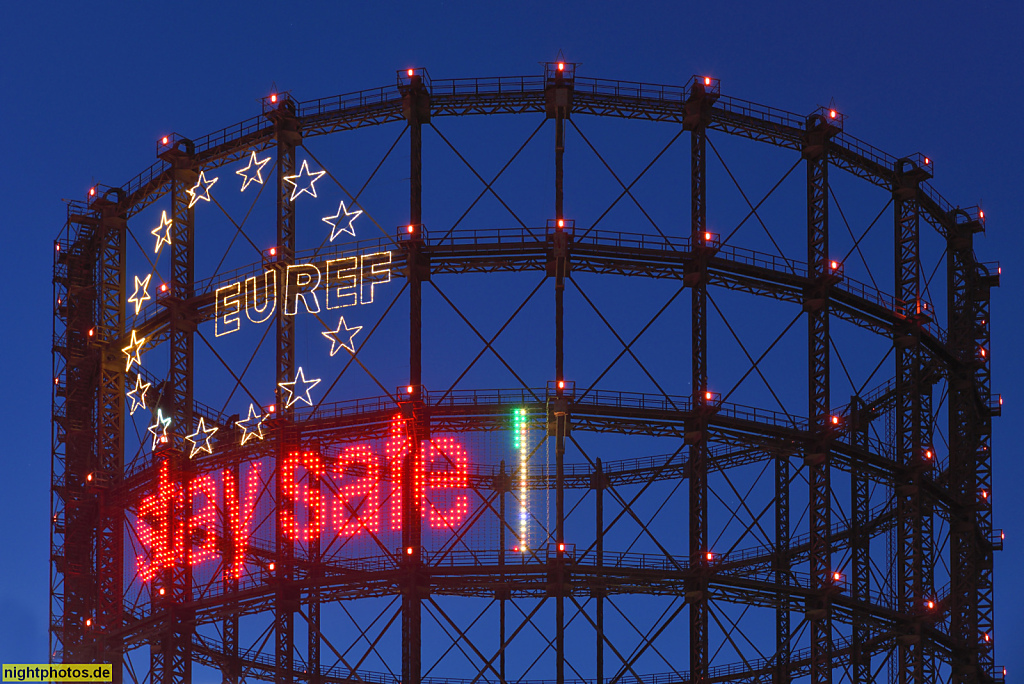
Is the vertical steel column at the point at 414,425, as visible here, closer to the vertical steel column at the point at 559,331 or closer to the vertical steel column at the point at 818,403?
the vertical steel column at the point at 559,331

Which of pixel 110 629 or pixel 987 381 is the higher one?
pixel 987 381

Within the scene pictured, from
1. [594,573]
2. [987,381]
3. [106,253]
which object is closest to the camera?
[594,573]

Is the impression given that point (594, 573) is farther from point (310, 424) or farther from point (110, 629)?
point (110, 629)

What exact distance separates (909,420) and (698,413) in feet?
34.9

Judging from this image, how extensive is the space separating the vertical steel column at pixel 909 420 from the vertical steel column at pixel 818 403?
3194 millimetres

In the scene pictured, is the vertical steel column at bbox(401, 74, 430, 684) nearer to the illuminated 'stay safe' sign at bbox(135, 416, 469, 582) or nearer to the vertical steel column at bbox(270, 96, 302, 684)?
the illuminated 'stay safe' sign at bbox(135, 416, 469, 582)

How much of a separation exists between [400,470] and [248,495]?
24.2ft

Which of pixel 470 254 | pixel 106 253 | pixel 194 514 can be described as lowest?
pixel 194 514

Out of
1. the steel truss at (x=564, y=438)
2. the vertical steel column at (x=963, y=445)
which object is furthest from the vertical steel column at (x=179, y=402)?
the vertical steel column at (x=963, y=445)

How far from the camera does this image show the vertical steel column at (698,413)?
45562mm

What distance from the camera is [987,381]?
2427 inches

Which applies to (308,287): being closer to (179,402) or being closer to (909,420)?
(179,402)

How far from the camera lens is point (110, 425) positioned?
184ft

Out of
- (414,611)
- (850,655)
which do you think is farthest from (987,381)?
(414,611)
